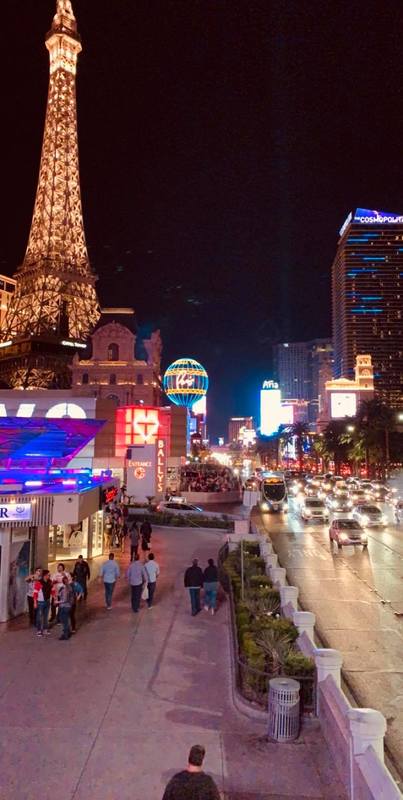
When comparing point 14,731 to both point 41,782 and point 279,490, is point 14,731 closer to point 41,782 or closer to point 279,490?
point 41,782

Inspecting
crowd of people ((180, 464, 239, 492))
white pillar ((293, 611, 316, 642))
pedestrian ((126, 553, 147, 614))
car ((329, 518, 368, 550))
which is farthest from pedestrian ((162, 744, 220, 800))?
crowd of people ((180, 464, 239, 492))

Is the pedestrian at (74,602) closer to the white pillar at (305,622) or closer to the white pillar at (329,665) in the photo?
the white pillar at (305,622)

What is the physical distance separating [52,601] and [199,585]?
3.75 metres

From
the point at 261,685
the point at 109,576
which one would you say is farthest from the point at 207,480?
the point at 261,685

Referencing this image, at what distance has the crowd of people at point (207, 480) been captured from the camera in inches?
2152

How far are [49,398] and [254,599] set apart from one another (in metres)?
28.6

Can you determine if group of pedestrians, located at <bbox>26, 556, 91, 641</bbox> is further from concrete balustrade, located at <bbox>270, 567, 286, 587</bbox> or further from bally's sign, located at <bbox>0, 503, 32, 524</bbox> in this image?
concrete balustrade, located at <bbox>270, 567, 286, 587</bbox>

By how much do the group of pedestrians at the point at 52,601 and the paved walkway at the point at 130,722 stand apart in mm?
340

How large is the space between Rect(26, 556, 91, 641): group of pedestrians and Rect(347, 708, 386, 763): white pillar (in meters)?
7.93

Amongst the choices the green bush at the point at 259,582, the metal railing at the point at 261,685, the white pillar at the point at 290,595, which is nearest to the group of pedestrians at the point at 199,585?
the green bush at the point at 259,582

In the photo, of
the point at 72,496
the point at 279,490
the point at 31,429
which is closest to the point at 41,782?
the point at 72,496

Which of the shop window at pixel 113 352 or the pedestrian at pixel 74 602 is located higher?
the shop window at pixel 113 352

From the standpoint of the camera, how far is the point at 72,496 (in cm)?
1598

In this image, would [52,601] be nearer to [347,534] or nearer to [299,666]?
[299,666]
